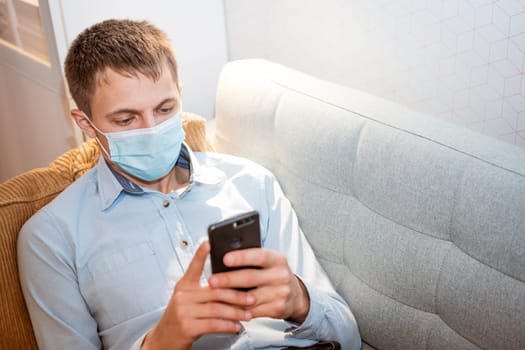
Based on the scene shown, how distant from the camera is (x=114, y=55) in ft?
4.18

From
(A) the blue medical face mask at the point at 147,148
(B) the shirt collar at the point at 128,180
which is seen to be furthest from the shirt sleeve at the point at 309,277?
(A) the blue medical face mask at the point at 147,148

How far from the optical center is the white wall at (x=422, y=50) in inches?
55.8

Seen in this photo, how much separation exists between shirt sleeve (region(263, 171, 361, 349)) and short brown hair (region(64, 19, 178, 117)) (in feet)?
1.29

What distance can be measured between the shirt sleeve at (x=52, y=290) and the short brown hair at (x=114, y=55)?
0.95 feet

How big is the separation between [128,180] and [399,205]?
60 cm

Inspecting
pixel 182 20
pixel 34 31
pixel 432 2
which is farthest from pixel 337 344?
pixel 34 31

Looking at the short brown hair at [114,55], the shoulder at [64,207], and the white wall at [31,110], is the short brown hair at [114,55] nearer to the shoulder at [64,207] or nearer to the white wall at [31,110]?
the shoulder at [64,207]

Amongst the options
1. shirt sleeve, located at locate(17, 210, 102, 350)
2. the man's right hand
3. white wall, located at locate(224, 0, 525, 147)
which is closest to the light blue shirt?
shirt sleeve, located at locate(17, 210, 102, 350)

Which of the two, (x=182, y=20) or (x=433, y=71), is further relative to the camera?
(x=182, y=20)

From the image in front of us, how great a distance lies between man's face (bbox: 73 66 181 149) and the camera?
4.13 feet

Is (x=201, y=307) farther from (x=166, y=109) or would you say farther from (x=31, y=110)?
(x=31, y=110)

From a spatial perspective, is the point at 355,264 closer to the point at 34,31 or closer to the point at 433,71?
the point at 433,71

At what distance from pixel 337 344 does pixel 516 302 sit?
39 centimetres

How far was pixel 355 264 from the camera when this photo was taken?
1.35 m
